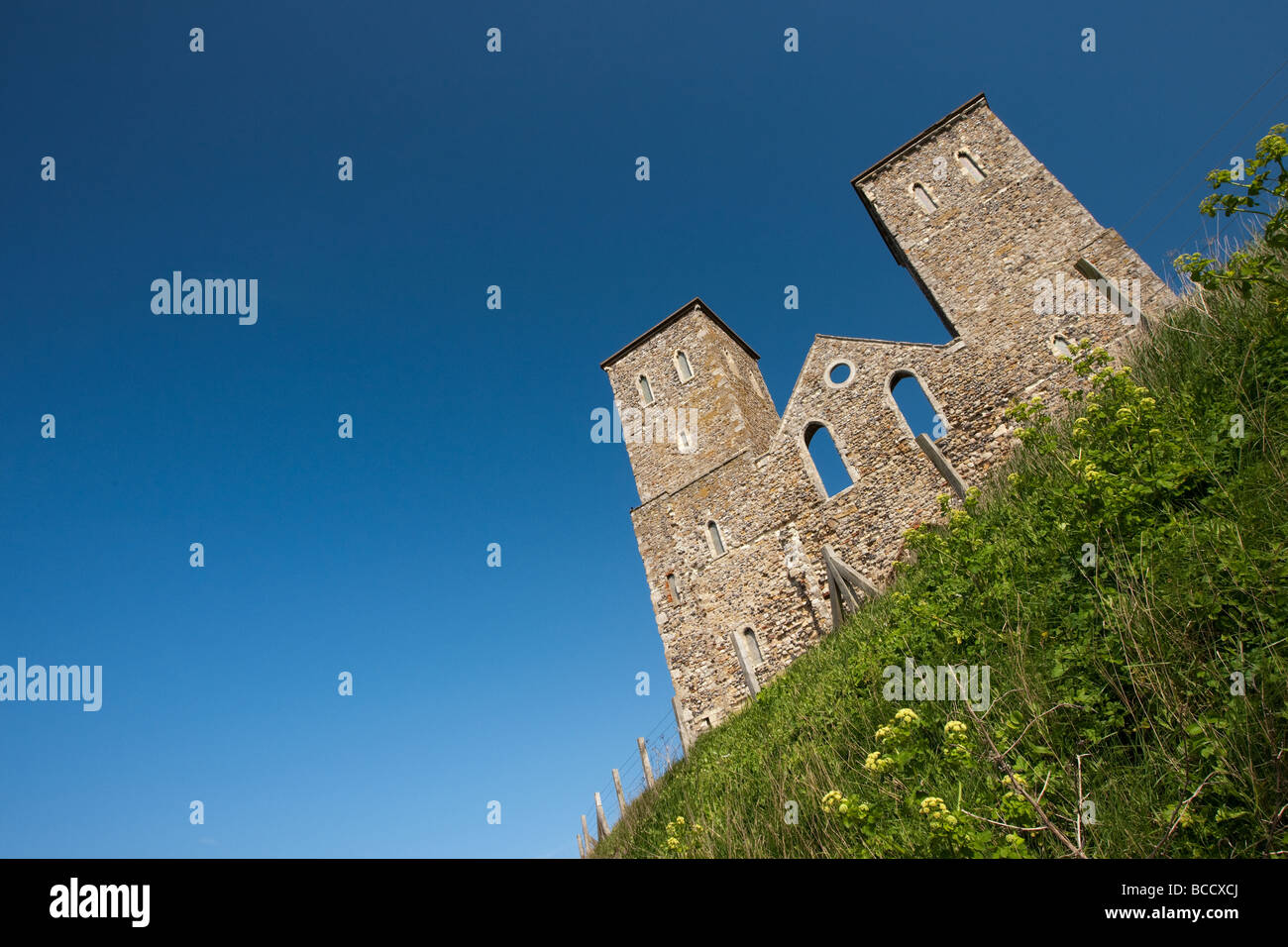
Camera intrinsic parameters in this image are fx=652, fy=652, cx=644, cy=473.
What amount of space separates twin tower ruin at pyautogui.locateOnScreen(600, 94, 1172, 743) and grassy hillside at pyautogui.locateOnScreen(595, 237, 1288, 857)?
6536 mm

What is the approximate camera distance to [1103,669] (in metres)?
3.72

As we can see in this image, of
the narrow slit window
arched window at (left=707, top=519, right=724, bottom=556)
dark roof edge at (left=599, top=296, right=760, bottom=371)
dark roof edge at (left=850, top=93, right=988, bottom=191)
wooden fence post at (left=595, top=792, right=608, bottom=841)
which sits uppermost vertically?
dark roof edge at (left=850, top=93, right=988, bottom=191)

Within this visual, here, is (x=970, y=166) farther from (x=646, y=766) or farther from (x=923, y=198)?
(x=646, y=766)

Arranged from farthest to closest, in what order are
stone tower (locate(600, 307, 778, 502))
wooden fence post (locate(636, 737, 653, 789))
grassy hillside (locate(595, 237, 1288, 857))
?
stone tower (locate(600, 307, 778, 502))
wooden fence post (locate(636, 737, 653, 789))
grassy hillside (locate(595, 237, 1288, 857))

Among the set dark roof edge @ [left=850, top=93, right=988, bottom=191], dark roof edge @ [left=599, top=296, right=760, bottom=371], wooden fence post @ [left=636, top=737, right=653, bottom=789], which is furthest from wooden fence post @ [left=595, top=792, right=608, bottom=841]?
dark roof edge @ [left=850, top=93, right=988, bottom=191]

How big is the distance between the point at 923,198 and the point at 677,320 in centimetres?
753

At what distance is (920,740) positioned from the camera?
14.5ft

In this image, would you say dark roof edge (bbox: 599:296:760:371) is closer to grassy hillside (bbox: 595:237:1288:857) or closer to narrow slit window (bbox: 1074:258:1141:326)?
narrow slit window (bbox: 1074:258:1141:326)

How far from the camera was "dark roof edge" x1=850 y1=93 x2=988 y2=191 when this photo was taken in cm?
1738

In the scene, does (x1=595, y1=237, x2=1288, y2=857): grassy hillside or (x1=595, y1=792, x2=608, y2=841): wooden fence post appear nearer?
(x1=595, y1=237, x2=1288, y2=857): grassy hillside

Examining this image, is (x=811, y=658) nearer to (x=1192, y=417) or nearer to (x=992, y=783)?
(x=1192, y=417)

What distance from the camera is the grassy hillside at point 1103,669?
2.94m
